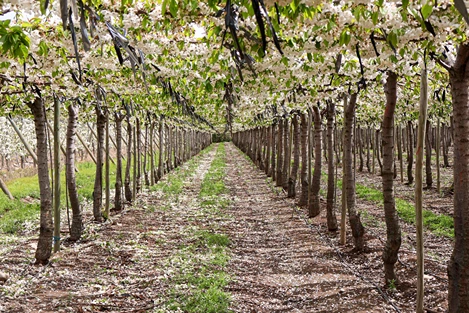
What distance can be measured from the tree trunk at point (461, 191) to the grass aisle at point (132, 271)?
3.20 m

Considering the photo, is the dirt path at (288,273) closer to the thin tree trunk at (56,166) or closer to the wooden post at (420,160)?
the wooden post at (420,160)

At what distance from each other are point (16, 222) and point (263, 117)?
12316 mm

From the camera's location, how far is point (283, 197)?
17953 mm

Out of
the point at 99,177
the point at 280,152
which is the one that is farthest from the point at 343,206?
the point at 280,152

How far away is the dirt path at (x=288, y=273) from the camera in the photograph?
6.82 meters

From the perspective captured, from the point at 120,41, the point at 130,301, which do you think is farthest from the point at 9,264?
the point at 120,41

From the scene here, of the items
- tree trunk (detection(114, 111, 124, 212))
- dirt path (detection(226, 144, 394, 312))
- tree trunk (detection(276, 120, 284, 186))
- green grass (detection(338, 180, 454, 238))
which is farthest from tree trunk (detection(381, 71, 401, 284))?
tree trunk (detection(276, 120, 284, 186))

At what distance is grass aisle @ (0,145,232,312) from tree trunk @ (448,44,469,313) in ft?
10.5

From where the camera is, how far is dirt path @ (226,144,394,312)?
22.4 ft

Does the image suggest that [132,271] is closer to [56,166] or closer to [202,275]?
[202,275]

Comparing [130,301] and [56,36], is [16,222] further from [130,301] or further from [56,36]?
[56,36]

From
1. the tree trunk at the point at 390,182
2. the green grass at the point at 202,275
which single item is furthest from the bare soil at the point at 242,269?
the tree trunk at the point at 390,182

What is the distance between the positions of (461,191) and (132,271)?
6.24 m

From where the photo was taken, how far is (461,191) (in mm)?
5180
